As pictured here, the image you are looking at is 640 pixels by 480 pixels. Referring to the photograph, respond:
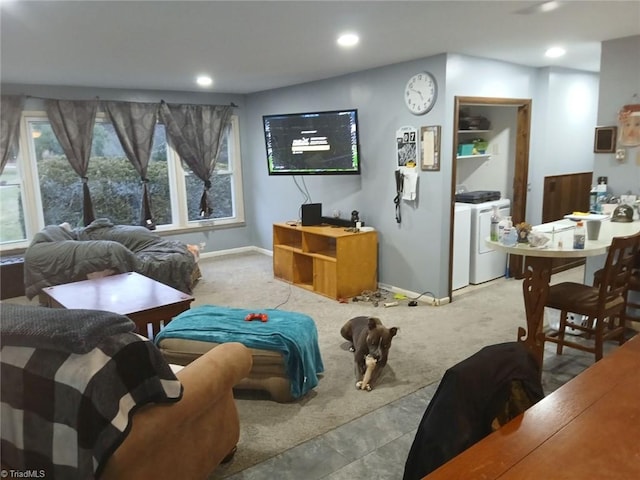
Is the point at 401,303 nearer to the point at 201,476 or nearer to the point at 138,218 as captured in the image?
the point at 201,476

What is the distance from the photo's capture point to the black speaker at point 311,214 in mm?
5359

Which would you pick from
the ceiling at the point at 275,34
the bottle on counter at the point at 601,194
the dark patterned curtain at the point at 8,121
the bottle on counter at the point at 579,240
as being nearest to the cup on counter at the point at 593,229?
the bottle on counter at the point at 579,240

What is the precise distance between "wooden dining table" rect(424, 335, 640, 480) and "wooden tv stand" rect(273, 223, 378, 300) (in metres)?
3.41

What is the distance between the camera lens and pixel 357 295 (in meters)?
4.86

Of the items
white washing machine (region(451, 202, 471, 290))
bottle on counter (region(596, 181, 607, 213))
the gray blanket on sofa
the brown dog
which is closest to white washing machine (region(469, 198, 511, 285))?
white washing machine (region(451, 202, 471, 290))

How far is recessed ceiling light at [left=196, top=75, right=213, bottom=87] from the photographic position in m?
5.13

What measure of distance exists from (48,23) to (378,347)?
2836 millimetres

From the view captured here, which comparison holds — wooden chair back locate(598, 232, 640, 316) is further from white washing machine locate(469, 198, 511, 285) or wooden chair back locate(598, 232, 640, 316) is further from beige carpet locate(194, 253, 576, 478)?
white washing machine locate(469, 198, 511, 285)

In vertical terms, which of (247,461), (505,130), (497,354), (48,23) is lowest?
(247,461)

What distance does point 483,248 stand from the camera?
16.5 feet

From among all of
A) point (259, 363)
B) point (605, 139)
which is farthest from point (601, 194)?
point (259, 363)

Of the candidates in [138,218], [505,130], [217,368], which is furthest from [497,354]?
[138,218]

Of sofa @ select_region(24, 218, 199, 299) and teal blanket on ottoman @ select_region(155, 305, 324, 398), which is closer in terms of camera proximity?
teal blanket on ottoman @ select_region(155, 305, 324, 398)

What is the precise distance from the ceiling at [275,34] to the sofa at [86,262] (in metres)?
1.64
